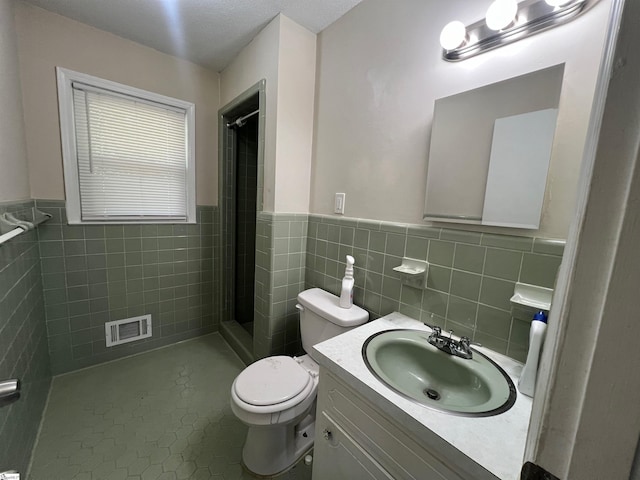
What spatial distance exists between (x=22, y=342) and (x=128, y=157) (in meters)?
1.24

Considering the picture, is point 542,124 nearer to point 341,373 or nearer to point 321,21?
point 341,373

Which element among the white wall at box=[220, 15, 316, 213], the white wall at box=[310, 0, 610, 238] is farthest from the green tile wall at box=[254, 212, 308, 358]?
the white wall at box=[310, 0, 610, 238]

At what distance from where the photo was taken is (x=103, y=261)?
1812mm

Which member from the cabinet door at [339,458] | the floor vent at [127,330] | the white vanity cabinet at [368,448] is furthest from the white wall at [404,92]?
the floor vent at [127,330]

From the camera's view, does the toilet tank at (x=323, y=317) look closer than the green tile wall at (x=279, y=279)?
Yes

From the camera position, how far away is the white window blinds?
5.47ft

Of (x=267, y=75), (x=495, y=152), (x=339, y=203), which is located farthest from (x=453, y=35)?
(x=267, y=75)

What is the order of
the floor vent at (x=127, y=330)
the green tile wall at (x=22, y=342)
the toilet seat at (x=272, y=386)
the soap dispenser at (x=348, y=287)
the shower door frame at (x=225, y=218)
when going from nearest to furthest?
the green tile wall at (x=22, y=342) < the toilet seat at (x=272, y=386) < the soap dispenser at (x=348, y=287) < the floor vent at (x=127, y=330) < the shower door frame at (x=225, y=218)

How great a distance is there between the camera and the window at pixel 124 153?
1.62m

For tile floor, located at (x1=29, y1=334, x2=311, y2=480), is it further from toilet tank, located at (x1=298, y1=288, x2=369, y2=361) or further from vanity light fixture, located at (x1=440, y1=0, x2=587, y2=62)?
vanity light fixture, located at (x1=440, y1=0, x2=587, y2=62)

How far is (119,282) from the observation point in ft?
6.19

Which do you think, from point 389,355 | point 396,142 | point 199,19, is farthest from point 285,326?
point 199,19

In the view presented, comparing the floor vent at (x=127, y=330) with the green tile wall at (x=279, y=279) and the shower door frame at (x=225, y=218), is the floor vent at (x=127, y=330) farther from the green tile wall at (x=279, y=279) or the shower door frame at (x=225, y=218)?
the green tile wall at (x=279, y=279)

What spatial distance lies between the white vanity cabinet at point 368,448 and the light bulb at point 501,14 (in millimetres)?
1221
